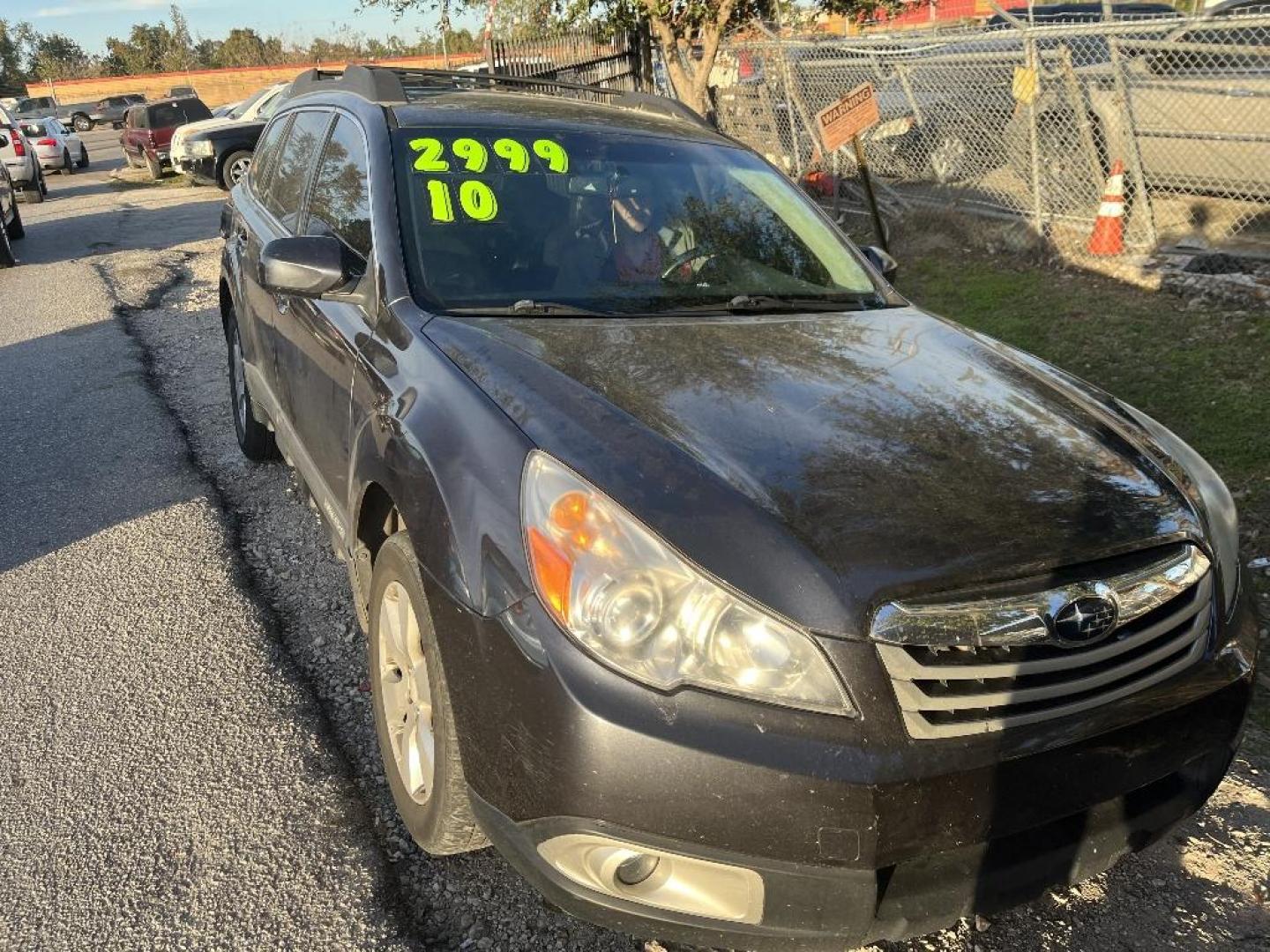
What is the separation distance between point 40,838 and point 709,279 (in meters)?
2.47

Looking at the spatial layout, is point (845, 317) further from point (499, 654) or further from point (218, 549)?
point (218, 549)

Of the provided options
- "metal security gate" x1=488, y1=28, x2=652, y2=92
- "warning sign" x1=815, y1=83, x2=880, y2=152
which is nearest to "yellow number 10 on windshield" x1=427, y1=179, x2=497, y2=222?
"warning sign" x1=815, y1=83, x2=880, y2=152

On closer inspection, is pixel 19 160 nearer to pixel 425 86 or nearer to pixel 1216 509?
pixel 425 86

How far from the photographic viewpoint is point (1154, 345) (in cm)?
640

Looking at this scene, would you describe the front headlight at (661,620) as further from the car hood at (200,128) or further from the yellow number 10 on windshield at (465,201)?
the car hood at (200,128)

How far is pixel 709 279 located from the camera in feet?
11.0

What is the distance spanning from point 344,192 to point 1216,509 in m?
2.82

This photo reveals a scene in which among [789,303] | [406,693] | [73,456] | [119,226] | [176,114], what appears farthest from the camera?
[176,114]

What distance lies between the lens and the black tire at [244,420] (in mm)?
5048

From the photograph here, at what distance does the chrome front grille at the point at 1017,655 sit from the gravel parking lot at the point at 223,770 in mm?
730

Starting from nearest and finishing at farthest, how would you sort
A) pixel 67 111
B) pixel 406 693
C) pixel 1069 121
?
pixel 406 693 → pixel 1069 121 → pixel 67 111

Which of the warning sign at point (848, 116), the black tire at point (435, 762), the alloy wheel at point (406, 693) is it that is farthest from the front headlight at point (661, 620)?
the warning sign at point (848, 116)

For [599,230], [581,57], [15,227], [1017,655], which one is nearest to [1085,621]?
[1017,655]

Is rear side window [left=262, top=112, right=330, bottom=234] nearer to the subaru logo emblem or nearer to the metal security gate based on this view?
the subaru logo emblem
